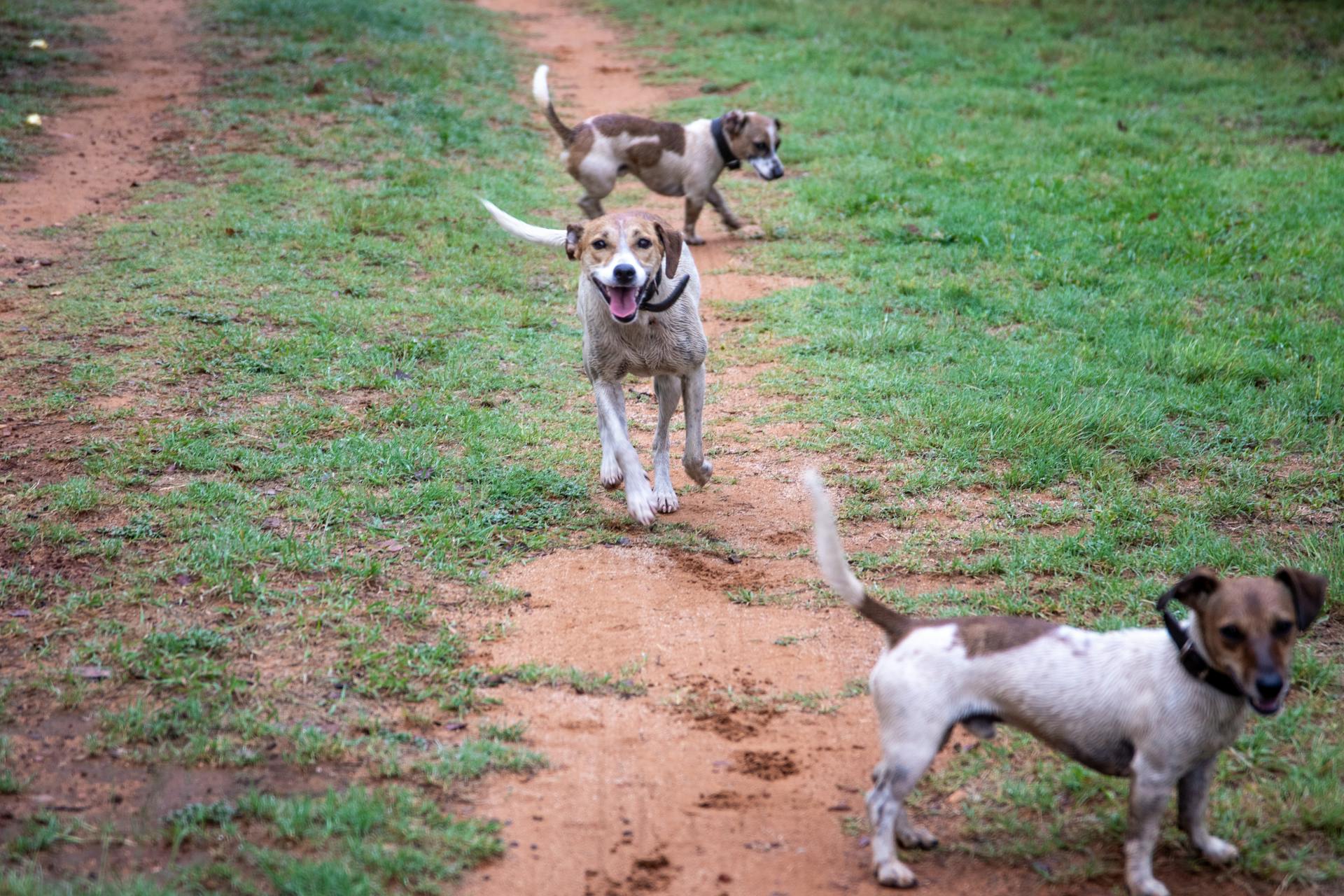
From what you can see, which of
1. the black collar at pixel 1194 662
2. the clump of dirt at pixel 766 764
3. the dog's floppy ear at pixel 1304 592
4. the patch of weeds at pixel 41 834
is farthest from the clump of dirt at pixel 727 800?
the patch of weeds at pixel 41 834

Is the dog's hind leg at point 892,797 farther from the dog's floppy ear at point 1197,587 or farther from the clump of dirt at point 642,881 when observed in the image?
the dog's floppy ear at point 1197,587

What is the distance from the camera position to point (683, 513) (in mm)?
5883

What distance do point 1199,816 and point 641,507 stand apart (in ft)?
9.41

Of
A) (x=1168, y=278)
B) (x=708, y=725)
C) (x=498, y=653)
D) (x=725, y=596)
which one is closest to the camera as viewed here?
(x=708, y=725)

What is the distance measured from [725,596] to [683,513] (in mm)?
948

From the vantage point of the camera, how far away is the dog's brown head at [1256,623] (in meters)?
2.98

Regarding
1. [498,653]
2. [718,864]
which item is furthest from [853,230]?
[718,864]

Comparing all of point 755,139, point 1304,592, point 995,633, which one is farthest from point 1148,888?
point 755,139

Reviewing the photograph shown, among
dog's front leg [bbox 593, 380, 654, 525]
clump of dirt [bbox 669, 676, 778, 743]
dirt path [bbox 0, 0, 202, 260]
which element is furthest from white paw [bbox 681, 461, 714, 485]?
dirt path [bbox 0, 0, 202, 260]

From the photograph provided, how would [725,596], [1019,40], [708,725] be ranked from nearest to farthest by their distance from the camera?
[708,725]
[725,596]
[1019,40]

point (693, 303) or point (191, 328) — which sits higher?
point (693, 303)

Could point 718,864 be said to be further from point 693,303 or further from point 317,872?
point 693,303

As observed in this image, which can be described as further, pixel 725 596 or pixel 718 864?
pixel 725 596

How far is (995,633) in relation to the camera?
3.35m
